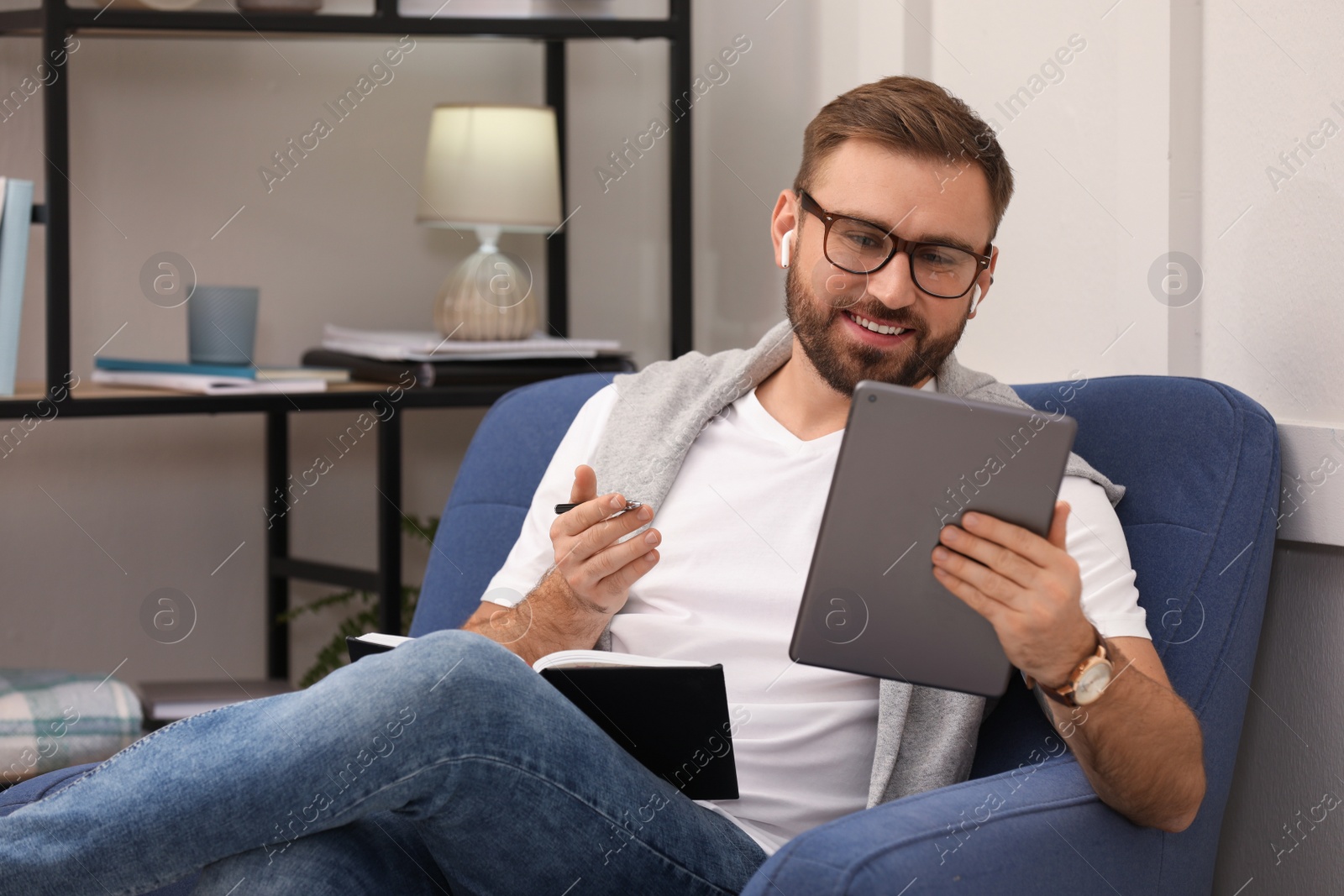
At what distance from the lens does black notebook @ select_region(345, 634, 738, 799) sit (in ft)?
3.49

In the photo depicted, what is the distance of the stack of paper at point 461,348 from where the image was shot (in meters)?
2.11

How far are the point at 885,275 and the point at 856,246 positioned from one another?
0.05 m

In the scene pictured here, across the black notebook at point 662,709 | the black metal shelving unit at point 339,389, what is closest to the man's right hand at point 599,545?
the black notebook at point 662,709

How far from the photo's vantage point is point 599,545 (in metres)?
1.23

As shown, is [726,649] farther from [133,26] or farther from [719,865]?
[133,26]

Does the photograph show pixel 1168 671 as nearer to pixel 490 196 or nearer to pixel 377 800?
pixel 377 800

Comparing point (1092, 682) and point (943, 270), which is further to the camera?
point (943, 270)

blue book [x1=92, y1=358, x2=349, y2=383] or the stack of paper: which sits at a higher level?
the stack of paper

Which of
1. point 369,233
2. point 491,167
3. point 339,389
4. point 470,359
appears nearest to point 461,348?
point 470,359

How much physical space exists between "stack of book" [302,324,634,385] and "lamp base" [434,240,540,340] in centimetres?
2

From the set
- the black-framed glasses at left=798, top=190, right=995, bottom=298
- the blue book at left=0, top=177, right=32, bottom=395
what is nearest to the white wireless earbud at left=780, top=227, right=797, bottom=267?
the black-framed glasses at left=798, top=190, right=995, bottom=298

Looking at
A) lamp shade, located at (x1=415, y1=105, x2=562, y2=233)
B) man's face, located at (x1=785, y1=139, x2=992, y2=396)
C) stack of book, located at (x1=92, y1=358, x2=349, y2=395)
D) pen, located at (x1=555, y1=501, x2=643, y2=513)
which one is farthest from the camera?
lamp shade, located at (x1=415, y1=105, x2=562, y2=233)

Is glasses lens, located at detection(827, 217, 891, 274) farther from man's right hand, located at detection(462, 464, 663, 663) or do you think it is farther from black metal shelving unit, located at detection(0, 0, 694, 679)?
black metal shelving unit, located at detection(0, 0, 694, 679)

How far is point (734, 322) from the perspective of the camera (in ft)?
7.92
